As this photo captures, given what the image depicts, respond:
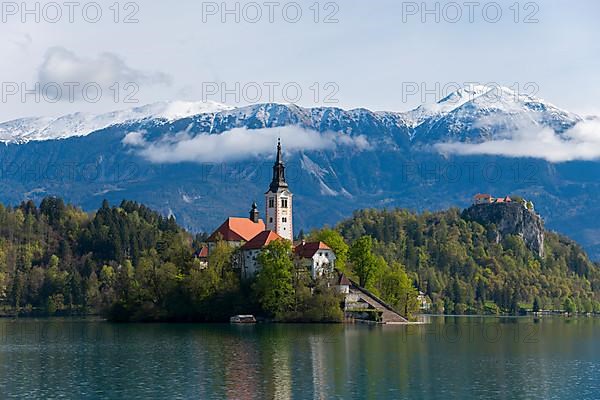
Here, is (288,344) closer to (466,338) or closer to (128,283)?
(466,338)

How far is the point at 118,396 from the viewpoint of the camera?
62.8 m

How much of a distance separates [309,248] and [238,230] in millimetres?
20906

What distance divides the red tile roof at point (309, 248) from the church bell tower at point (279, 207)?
851 inches

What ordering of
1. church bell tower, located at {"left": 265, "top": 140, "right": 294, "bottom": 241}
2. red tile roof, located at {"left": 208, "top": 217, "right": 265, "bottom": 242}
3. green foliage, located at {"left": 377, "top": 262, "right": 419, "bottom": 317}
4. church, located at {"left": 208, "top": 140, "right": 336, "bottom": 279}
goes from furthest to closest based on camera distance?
church bell tower, located at {"left": 265, "top": 140, "right": 294, "bottom": 241} < red tile roof, located at {"left": 208, "top": 217, "right": 265, "bottom": 242} < green foliage, located at {"left": 377, "top": 262, "right": 419, "bottom": 317} < church, located at {"left": 208, "top": 140, "right": 336, "bottom": 279}

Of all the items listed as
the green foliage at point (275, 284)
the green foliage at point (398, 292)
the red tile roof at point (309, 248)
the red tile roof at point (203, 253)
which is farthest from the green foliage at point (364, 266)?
the red tile roof at point (203, 253)

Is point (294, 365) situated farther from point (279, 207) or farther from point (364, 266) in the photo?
point (279, 207)

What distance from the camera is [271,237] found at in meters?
157

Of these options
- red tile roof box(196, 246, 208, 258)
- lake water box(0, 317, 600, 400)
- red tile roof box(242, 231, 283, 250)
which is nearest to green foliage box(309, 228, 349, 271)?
red tile roof box(242, 231, 283, 250)

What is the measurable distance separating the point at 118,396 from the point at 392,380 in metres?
18.9

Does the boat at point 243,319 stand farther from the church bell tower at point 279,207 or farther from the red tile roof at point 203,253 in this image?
the church bell tower at point 279,207

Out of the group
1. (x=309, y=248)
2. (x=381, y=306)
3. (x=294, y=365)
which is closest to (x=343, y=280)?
(x=381, y=306)

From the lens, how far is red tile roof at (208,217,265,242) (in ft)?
555

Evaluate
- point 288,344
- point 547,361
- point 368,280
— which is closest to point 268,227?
point 368,280

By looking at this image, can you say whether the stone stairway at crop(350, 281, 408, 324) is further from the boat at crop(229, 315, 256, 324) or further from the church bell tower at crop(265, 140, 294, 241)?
the church bell tower at crop(265, 140, 294, 241)
